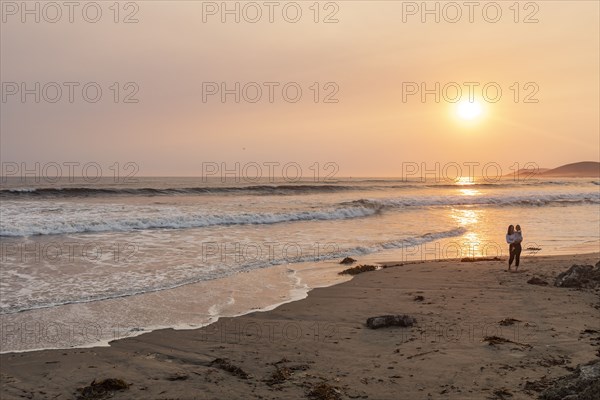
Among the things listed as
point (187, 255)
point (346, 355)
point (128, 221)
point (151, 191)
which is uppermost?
point (151, 191)

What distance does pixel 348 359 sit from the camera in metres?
6.16

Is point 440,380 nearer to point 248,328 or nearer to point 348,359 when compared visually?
point 348,359

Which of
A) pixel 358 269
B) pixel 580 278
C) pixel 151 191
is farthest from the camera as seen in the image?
pixel 151 191

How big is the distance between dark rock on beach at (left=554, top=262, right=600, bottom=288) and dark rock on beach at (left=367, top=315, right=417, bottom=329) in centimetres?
429

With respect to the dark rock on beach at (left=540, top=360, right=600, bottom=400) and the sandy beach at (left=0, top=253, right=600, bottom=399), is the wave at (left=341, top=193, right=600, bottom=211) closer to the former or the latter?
the sandy beach at (left=0, top=253, right=600, bottom=399)

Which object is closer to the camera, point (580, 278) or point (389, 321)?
point (389, 321)

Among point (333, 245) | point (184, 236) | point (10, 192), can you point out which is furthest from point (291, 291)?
point (10, 192)

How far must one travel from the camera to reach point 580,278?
10156mm

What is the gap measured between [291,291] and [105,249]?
743cm

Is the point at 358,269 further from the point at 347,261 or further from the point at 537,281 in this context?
the point at 537,281

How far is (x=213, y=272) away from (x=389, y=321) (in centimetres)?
555

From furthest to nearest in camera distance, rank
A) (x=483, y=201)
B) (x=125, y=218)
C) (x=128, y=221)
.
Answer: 1. (x=483, y=201)
2. (x=125, y=218)
3. (x=128, y=221)

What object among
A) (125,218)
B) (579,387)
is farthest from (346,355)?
(125,218)

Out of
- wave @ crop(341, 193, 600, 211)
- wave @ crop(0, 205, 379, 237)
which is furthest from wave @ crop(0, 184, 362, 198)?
wave @ crop(0, 205, 379, 237)
